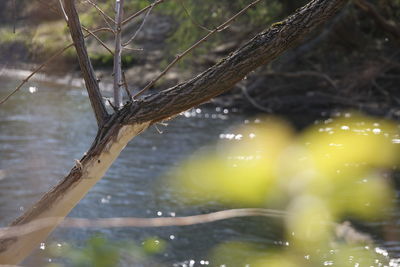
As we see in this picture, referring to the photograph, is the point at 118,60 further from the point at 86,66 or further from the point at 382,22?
the point at 382,22

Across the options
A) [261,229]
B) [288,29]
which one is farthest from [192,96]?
[261,229]

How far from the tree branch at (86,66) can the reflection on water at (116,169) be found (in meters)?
1.33

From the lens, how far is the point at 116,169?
10.7m

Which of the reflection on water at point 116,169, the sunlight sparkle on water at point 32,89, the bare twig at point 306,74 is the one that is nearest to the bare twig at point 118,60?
the reflection on water at point 116,169

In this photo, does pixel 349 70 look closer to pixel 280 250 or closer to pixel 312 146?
pixel 312 146

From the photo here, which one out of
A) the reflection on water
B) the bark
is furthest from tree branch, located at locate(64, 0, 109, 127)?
the reflection on water

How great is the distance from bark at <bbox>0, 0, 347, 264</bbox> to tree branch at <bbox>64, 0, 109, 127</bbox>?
0.05 m

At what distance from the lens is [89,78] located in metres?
3.31

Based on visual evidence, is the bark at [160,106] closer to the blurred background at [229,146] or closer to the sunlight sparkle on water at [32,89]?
the blurred background at [229,146]

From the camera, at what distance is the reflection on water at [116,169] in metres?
7.81

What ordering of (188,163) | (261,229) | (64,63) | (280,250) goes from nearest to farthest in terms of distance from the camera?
(280,250) < (261,229) < (188,163) < (64,63)

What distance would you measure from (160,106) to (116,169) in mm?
7678

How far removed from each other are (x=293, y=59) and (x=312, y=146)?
3651 mm

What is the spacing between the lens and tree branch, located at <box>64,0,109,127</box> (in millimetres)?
3279
